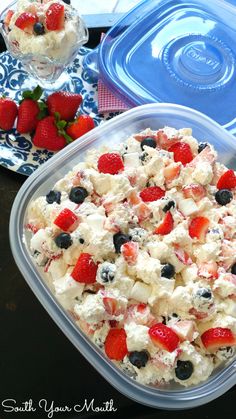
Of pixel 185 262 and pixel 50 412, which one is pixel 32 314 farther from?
pixel 185 262

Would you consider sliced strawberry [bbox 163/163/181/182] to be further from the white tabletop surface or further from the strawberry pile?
the white tabletop surface

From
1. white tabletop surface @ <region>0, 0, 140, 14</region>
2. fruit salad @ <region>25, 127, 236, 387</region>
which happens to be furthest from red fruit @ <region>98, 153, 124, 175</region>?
white tabletop surface @ <region>0, 0, 140, 14</region>

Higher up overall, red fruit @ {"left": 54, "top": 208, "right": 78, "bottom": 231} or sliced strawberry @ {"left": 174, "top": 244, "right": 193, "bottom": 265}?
sliced strawberry @ {"left": 174, "top": 244, "right": 193, "bottom": 265}

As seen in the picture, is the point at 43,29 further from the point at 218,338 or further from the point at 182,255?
the point at 218,338

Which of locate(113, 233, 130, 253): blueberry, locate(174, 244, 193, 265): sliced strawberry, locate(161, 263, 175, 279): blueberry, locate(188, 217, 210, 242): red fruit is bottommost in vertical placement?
locate(113, 233, 130, 253): blueberry

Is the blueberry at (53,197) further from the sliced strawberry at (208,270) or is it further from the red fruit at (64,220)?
the sliced strawberry at (208,270)

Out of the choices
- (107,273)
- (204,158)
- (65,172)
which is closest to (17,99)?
(65,172)

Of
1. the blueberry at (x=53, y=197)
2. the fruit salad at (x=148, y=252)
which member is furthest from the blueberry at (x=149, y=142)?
the blueberry at (x=53, y=197)

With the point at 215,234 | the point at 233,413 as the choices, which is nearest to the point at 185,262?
the point at 215,234
